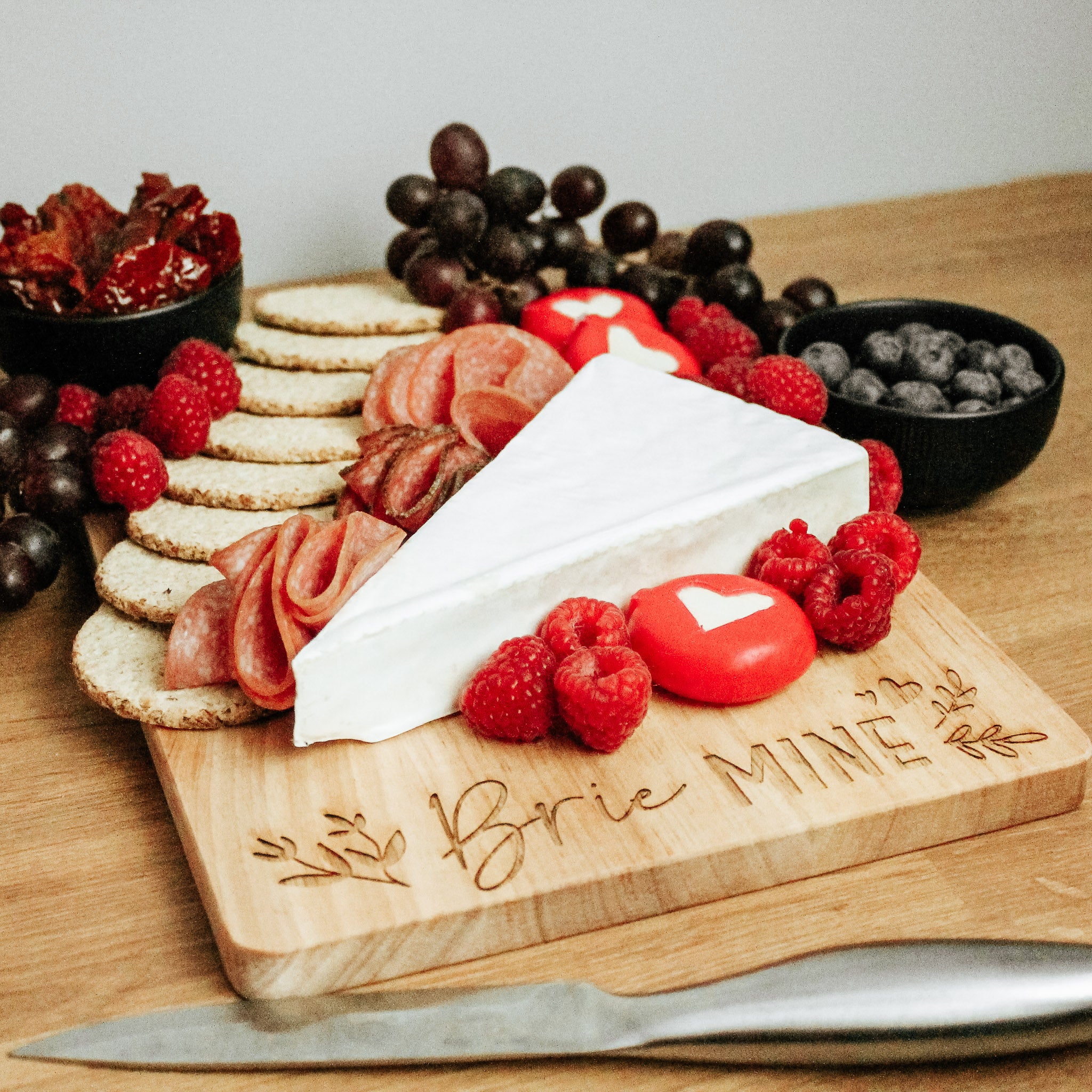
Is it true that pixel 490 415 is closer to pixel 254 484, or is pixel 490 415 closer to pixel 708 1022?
pixel 254 484

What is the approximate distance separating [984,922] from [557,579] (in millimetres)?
510

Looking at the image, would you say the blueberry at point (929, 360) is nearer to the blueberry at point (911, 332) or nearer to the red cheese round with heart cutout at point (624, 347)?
the blueberry at point (911, 332)

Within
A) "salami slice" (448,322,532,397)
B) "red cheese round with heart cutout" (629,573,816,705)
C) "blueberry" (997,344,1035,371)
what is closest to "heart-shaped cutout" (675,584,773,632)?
"red cheese round with heart cutout" (629,573,816,705)

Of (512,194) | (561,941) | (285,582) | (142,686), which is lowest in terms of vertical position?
(561,941)

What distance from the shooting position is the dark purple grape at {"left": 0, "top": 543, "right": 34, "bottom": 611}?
1.41m

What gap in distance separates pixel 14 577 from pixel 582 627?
706 mm

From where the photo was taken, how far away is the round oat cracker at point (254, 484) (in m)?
1.47

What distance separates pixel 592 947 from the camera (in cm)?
101

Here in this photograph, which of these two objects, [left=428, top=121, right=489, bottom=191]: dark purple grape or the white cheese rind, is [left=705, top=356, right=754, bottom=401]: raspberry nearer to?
the white cheese rind

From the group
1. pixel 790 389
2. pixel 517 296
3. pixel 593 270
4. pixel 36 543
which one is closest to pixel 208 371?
pixel 36 543

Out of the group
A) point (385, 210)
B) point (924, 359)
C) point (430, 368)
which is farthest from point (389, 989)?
point (385, 210)

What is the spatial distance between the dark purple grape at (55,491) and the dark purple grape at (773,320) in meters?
1.04

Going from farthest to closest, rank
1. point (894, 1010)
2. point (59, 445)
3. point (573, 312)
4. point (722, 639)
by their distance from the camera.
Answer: point (573, 312) < point (59, 445) < point (722, 639) < point (894, 1010)

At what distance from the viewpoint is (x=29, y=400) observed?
5.09ft
